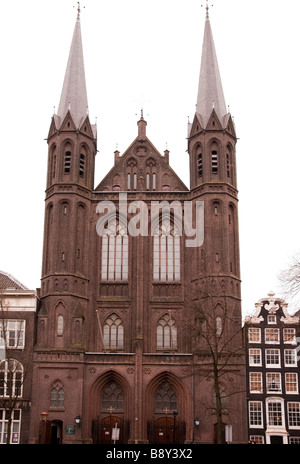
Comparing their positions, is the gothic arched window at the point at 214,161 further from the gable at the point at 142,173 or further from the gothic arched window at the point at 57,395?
the gothic arched window at the point at 57,395

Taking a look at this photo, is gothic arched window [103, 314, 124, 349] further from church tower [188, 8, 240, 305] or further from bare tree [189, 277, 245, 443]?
church tower [188, 8, 240, 305]

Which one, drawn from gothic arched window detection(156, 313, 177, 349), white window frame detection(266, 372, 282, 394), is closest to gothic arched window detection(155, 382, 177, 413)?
gothic arched window detection(156, 313, 177, 349)

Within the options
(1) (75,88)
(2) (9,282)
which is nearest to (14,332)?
(2) (9,282)

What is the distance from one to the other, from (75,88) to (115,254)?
707 inches

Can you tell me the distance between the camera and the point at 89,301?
5697 cm

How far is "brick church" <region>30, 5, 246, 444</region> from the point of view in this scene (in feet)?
172

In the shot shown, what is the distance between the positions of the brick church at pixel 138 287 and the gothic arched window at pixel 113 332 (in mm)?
90

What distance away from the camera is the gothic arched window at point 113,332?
5641 cm

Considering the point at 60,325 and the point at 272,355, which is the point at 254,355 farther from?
the point at 60,325

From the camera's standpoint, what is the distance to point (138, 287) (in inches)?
2234
